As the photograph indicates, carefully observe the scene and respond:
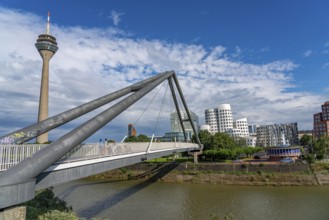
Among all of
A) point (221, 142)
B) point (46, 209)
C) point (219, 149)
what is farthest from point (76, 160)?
point (221, 142)

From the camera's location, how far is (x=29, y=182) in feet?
23.4

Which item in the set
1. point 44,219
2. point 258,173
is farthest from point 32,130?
point 258,173

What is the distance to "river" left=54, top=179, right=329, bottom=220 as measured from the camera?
18625 mm

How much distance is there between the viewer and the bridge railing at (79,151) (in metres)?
8.01

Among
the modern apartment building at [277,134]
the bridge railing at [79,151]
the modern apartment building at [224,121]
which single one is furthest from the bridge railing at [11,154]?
the modern apartment building at [224,121]

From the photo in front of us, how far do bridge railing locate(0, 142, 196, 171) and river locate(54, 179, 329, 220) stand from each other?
557cm

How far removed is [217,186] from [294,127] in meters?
97.1

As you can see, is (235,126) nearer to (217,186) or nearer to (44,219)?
(217,186)

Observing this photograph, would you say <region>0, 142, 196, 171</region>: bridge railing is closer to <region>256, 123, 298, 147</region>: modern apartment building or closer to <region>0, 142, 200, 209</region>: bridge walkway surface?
<region>0, 142, 200, 209</region>: bridge walkway surface

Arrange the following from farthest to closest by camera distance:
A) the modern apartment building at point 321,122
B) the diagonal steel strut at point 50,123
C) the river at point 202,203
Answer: the modern apartment building at point 321,122 → the river at point 202,203 → the diagonal steel strut at point 50,123

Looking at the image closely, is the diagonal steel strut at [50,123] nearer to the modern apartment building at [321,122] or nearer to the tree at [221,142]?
the tree at [221,142]

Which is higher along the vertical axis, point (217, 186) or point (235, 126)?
point (235, 126)

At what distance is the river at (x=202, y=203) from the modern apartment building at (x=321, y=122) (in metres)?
97.1

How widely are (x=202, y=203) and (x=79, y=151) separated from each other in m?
15.2
